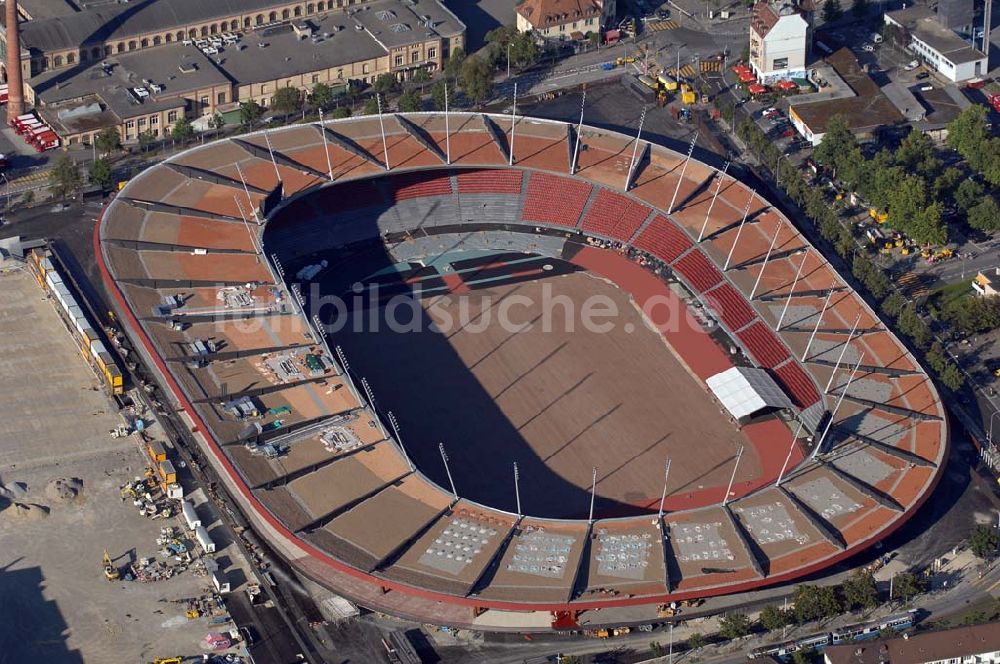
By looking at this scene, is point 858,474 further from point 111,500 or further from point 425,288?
point 111,500

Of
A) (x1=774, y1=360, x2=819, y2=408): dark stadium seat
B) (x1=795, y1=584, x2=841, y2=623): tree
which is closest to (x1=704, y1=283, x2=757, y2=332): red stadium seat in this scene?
(x1=774, y1=360, x2=819, y2=408): dark stadium seat

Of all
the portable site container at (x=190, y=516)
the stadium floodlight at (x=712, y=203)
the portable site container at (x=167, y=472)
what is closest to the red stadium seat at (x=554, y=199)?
the stadium floodlight at (x=712, y=203)

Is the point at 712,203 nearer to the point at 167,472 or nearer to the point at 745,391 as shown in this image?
the point at 745,391

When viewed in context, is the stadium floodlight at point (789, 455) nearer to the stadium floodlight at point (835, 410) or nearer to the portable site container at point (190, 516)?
the stadium floodlight at point (835, 410)

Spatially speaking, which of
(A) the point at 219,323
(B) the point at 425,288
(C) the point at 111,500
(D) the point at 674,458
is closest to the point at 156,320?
(A) the point at 219,323

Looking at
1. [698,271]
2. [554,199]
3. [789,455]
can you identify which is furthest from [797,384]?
[554,199]

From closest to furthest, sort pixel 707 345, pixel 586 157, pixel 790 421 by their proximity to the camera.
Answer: pixel 790 421 < pixel 707 345 < pixel 586 157
